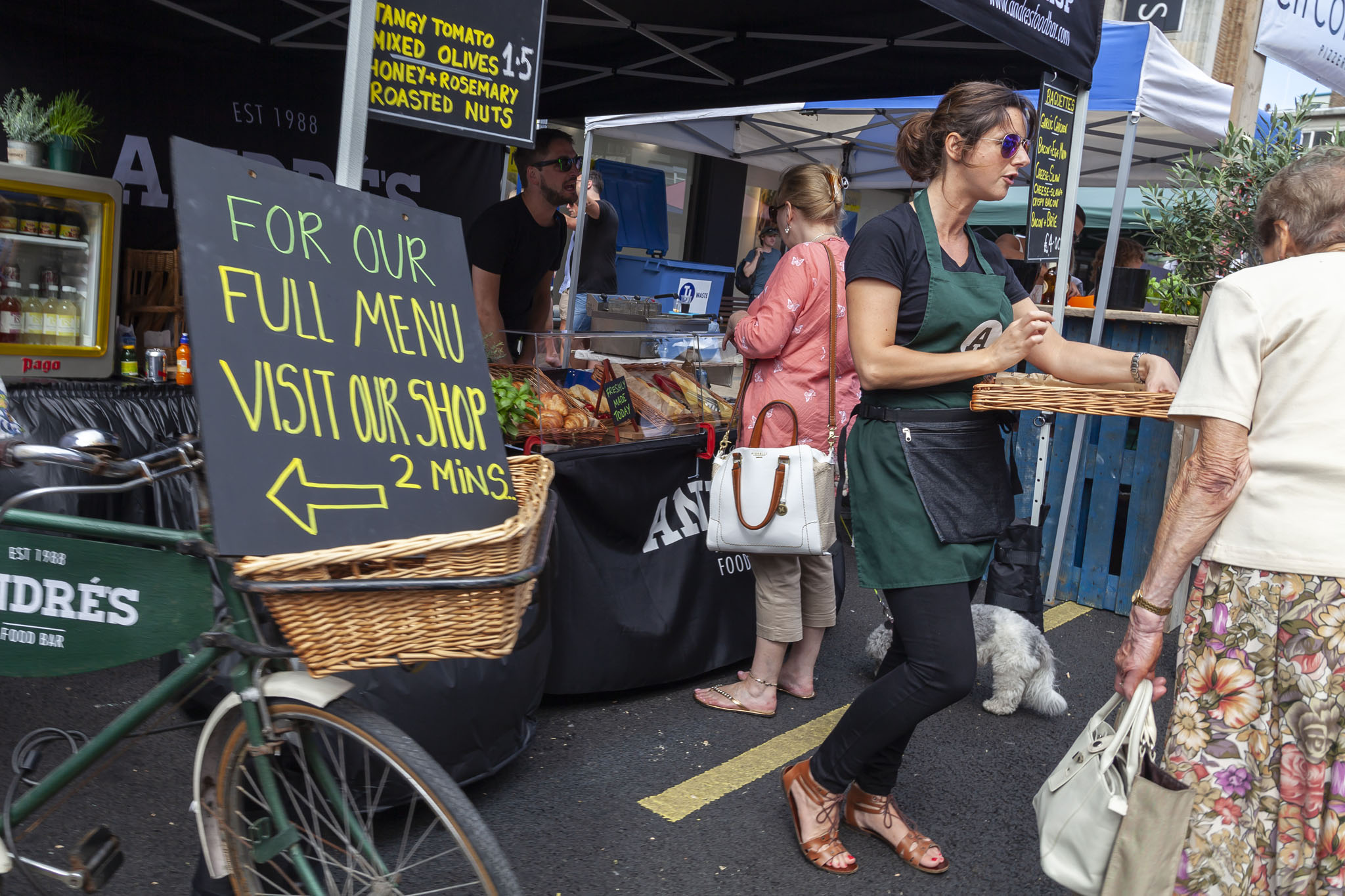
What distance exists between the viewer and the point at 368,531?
1614 mm

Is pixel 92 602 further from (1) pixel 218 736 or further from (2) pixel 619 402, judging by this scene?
(2) pixel 619 402

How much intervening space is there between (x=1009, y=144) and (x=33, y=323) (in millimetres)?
3883

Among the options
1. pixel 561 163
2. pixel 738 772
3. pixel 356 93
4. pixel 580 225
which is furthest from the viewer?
pixel 580 225

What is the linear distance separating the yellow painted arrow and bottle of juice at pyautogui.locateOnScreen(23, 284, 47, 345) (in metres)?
3.26

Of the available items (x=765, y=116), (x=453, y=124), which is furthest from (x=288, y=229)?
(x=765, y=116)

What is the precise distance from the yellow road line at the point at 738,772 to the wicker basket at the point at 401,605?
1.58 m

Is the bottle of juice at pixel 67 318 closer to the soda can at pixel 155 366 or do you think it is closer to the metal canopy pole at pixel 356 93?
the soda can at pixel 155 366

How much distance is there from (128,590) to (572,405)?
2121 millimetres

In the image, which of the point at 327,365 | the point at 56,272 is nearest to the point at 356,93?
the point at 327,365

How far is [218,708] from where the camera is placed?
177 centimetres

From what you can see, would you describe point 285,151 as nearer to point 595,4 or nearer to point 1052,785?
point 595,4

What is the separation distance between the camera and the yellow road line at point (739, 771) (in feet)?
9.80

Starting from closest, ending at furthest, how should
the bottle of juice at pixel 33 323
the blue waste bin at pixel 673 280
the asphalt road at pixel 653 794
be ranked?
the asphalt road at pixel 653 794 < the bottle of juice at pixel 33 323 < the blue waste bin at pixel 673 280

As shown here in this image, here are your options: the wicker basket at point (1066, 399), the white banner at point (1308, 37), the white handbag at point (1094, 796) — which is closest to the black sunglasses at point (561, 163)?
the wicker basket at point (1066, 399)
